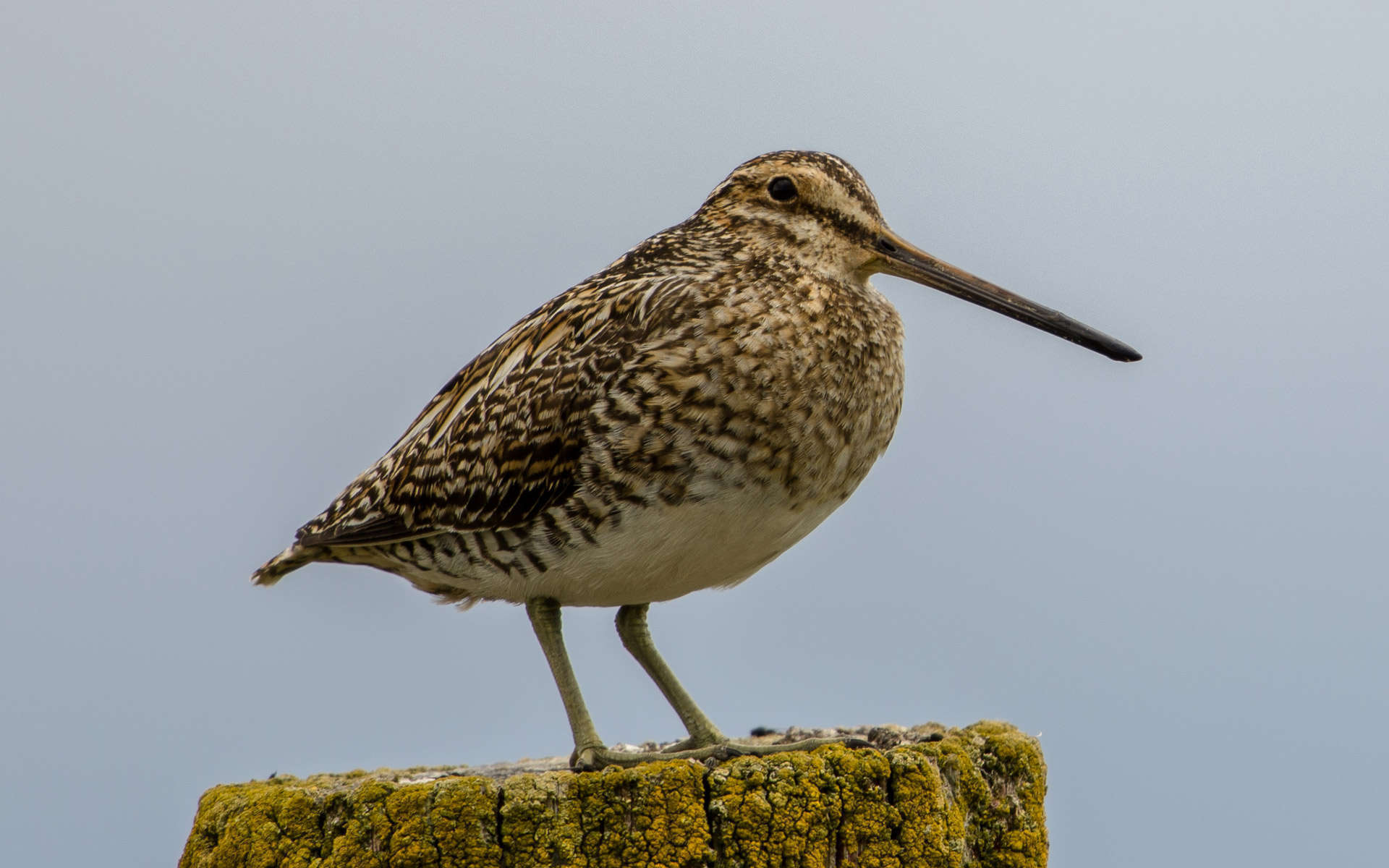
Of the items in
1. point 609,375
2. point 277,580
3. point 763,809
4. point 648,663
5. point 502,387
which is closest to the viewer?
point 763,809

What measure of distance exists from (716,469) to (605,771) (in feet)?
3.39

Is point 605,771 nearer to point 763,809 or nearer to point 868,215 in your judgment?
point 763,809

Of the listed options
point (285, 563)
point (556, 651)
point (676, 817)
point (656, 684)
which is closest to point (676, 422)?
point (556, 651)

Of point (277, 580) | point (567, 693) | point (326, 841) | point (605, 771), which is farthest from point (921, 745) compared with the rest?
point (277, 580)

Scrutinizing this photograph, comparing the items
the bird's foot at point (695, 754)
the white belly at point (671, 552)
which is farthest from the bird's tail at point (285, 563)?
the bird's foot at point (695, 754)

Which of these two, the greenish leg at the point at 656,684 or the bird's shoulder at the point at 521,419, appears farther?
the bird's shoulder at the point at 521,419

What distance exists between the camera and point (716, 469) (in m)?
4.98

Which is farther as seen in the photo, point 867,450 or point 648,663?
point 648,663

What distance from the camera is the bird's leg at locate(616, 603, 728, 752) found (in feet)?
18.7

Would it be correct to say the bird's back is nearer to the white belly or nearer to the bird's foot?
the white belly

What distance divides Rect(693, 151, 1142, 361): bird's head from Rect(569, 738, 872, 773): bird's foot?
5.44 feet

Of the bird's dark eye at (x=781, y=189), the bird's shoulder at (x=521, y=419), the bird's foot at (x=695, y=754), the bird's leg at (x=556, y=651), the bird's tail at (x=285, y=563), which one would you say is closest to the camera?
the bird's foot at (x=695, y=754)

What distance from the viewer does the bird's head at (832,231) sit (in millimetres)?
5543

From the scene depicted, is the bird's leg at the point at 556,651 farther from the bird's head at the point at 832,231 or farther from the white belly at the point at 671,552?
the bird's head at the point at 832,231
